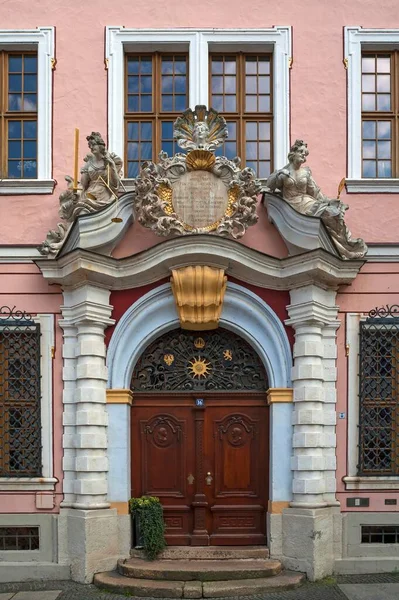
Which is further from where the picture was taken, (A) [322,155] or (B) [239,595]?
(A) [322,155]

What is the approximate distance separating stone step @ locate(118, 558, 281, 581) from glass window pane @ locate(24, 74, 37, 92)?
21.9 feet

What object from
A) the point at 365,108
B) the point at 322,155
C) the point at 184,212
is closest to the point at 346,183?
the point at 322,155

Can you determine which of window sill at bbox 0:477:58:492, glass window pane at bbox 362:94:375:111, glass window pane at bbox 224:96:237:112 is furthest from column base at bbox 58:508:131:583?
glass window pane at bbox 362:94:375:111

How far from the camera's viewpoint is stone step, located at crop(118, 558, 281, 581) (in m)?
9.52

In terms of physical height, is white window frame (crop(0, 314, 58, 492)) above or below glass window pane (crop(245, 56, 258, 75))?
below

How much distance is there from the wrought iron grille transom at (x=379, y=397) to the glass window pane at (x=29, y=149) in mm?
5230

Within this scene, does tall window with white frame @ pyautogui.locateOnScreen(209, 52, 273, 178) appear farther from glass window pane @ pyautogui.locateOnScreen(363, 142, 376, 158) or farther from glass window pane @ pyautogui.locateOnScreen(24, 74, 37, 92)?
glass window pane @ pyautogui.locateOnScreen(24, 74, 37, 92)

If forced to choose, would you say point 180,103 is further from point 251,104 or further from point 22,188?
point 22,188

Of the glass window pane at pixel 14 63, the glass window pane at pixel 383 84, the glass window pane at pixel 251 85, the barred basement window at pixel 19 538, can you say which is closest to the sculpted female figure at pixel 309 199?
the glass window pane at pixel 251 85

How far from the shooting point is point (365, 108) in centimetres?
1096

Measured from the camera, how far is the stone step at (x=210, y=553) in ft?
33.1

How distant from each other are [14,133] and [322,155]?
4411 millimetres

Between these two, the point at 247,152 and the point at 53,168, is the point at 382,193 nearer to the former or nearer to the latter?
the point at 247,152

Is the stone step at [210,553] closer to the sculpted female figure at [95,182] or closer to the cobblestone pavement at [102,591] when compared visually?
the cobblestone pavement at [102,591]
